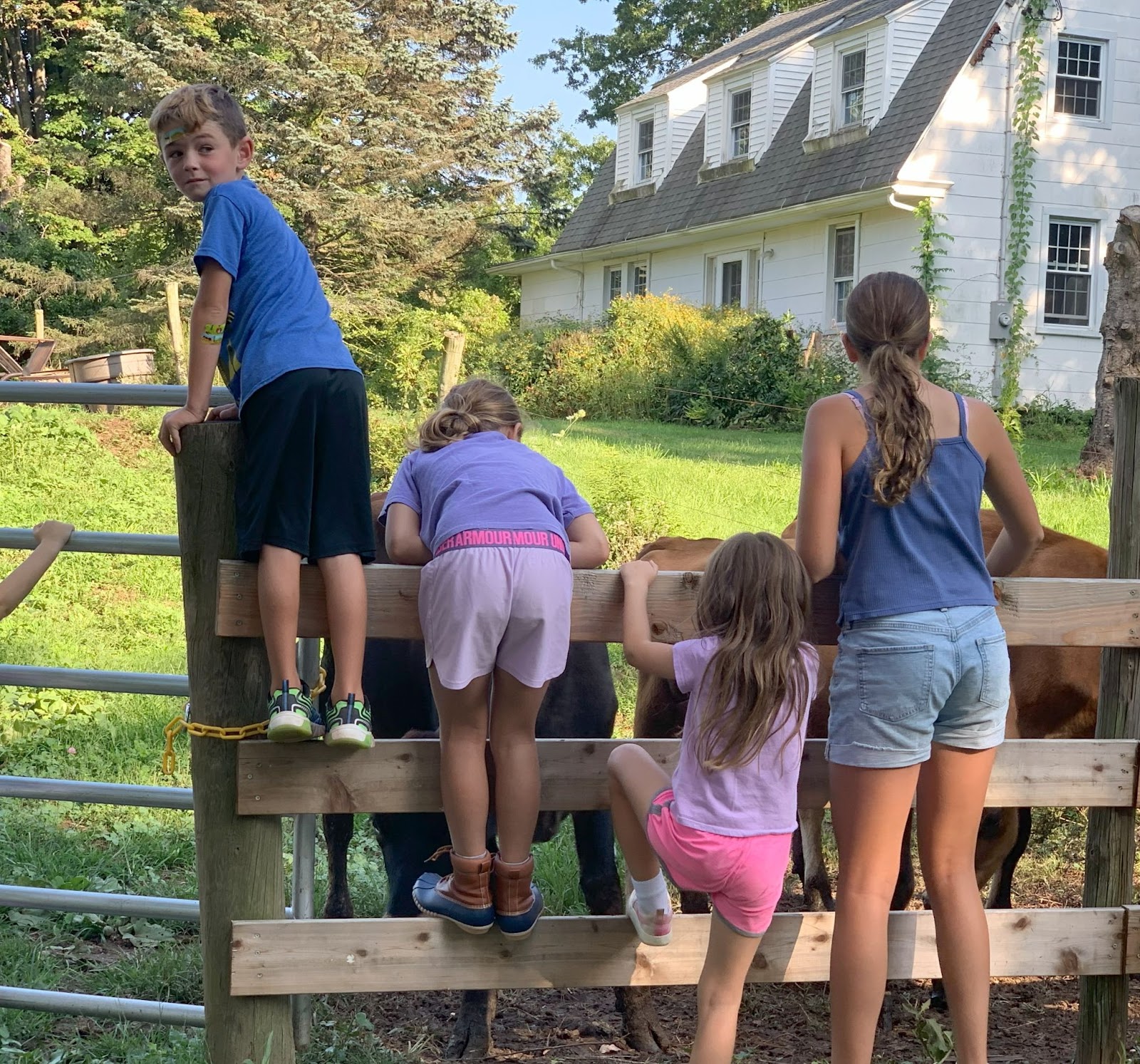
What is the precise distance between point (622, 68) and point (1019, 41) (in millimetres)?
27673

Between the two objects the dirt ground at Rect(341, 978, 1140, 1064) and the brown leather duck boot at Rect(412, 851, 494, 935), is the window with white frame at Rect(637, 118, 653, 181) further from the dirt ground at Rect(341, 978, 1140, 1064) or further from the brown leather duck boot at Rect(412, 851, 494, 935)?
the brown leather duck boot at Rect(412, 851, 494, 935)

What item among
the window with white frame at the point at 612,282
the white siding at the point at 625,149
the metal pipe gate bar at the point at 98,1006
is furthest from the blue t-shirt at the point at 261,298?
the white siding at the point at 625,149

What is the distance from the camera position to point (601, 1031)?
4.24 metres

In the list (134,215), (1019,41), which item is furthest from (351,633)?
A: (134,215)

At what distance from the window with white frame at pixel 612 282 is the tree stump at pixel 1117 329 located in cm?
1762

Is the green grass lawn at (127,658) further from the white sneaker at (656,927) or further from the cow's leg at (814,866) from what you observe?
the white sneaker at (656,927)

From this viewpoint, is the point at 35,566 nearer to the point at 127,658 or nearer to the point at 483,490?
the point at 483,490

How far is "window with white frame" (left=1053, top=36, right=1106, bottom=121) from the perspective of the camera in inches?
872

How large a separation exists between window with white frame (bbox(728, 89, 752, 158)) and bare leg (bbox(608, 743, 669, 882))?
25.2 meters

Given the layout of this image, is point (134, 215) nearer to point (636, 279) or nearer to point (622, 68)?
point (636, 279)

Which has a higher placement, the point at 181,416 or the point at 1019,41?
the point at 1019,41

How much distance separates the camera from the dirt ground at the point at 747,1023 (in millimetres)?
4066

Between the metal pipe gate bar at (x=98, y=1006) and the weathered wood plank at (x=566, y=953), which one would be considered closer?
the weathered wood plank at (x=566, y=953)

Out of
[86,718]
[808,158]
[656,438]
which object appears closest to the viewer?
[86,718]
